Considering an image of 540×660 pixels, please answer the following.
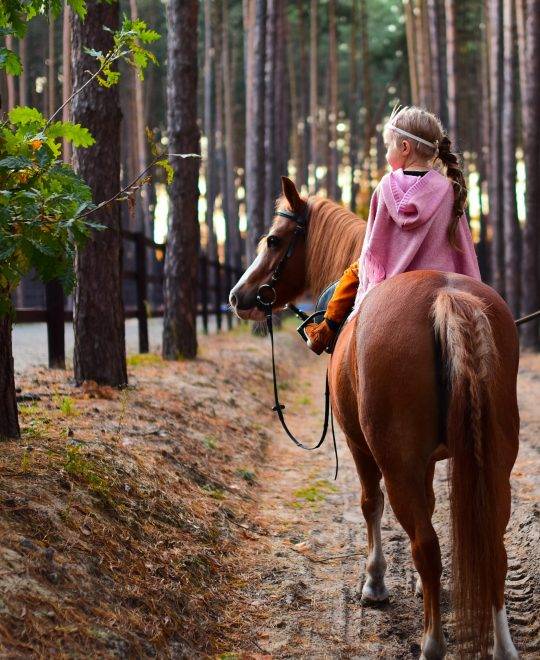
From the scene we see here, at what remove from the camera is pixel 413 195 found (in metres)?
3.32

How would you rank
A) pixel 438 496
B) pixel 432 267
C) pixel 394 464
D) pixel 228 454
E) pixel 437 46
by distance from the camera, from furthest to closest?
1. pixel 437 46
2. pixel 228 454
3. pixel 438 496
4. pixel 432 267
5. pixel 394 464

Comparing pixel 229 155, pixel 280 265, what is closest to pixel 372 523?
pixel 280 265

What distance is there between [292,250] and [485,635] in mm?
2486

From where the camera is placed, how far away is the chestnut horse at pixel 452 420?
2773 mm

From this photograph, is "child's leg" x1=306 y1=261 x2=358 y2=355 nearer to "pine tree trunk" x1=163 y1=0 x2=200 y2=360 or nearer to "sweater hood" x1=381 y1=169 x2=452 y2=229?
"sweater hood" x1=381 y1=169 x2=452 y2=229

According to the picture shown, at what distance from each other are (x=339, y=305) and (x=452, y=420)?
1.22m

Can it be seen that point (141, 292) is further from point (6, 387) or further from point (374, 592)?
point (374, 592)

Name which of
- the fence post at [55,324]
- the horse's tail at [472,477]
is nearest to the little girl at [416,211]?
the horse's tail at [472,477]

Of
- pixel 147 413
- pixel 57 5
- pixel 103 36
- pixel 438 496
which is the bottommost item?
pixel 438 496

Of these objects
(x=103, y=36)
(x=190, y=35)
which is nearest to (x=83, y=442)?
(x=103, y=36)

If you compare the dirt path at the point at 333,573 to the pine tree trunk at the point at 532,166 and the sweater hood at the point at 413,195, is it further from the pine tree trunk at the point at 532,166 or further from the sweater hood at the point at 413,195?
the pine tree trunk at the point at 532,166

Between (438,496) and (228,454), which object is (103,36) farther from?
(438,496)

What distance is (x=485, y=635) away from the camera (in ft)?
9.09

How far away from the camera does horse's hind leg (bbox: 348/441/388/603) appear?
3.89m
